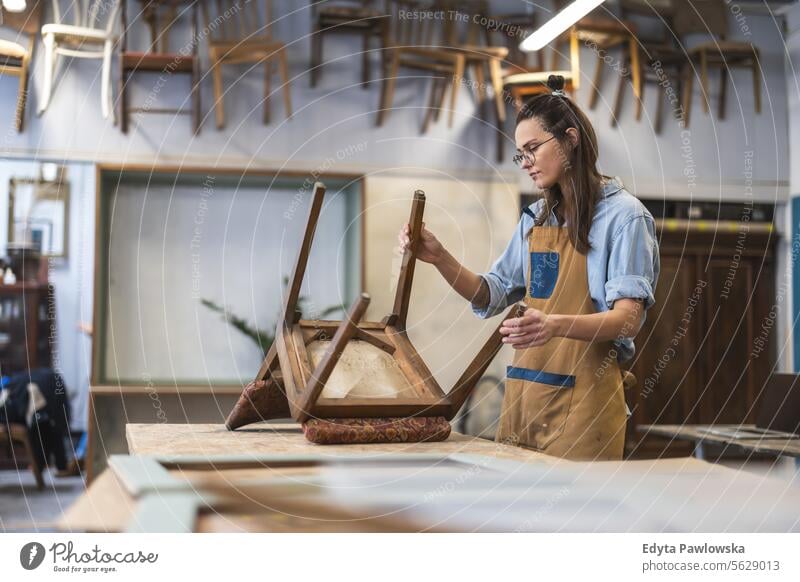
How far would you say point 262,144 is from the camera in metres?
4.14

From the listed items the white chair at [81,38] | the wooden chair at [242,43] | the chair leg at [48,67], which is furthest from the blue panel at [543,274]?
the wooden chair at [242,43]

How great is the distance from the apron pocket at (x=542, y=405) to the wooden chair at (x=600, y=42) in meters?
2.55

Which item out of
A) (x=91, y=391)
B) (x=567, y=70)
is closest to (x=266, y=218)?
(x=91, y=391)

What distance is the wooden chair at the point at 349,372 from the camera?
1.44 meters

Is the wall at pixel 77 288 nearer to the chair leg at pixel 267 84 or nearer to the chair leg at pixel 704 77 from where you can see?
the chair leg at pixel 267 84

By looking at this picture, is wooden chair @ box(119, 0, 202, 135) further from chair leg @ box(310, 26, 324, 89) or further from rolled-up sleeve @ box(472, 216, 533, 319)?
rolled-up sleeve @ box(472, 216, 533, 319)

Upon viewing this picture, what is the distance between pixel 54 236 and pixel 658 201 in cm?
315

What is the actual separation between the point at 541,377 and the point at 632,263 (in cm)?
29

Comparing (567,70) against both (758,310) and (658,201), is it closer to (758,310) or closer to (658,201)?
(658,201)

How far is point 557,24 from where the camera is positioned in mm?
3760

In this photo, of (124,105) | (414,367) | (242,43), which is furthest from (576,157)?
(124,105)

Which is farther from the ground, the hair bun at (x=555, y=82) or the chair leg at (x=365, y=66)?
the chair leg at (x=365, y=66)

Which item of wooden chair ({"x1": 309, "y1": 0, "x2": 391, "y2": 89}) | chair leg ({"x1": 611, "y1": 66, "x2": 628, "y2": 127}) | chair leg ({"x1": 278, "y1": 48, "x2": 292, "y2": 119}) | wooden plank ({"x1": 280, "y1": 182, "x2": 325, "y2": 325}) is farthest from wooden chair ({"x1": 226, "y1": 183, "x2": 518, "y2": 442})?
chair leg ({"x1": 611, "y1": 66, "x2": 628, "y2": 127})

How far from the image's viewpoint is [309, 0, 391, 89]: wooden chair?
3875 mm
